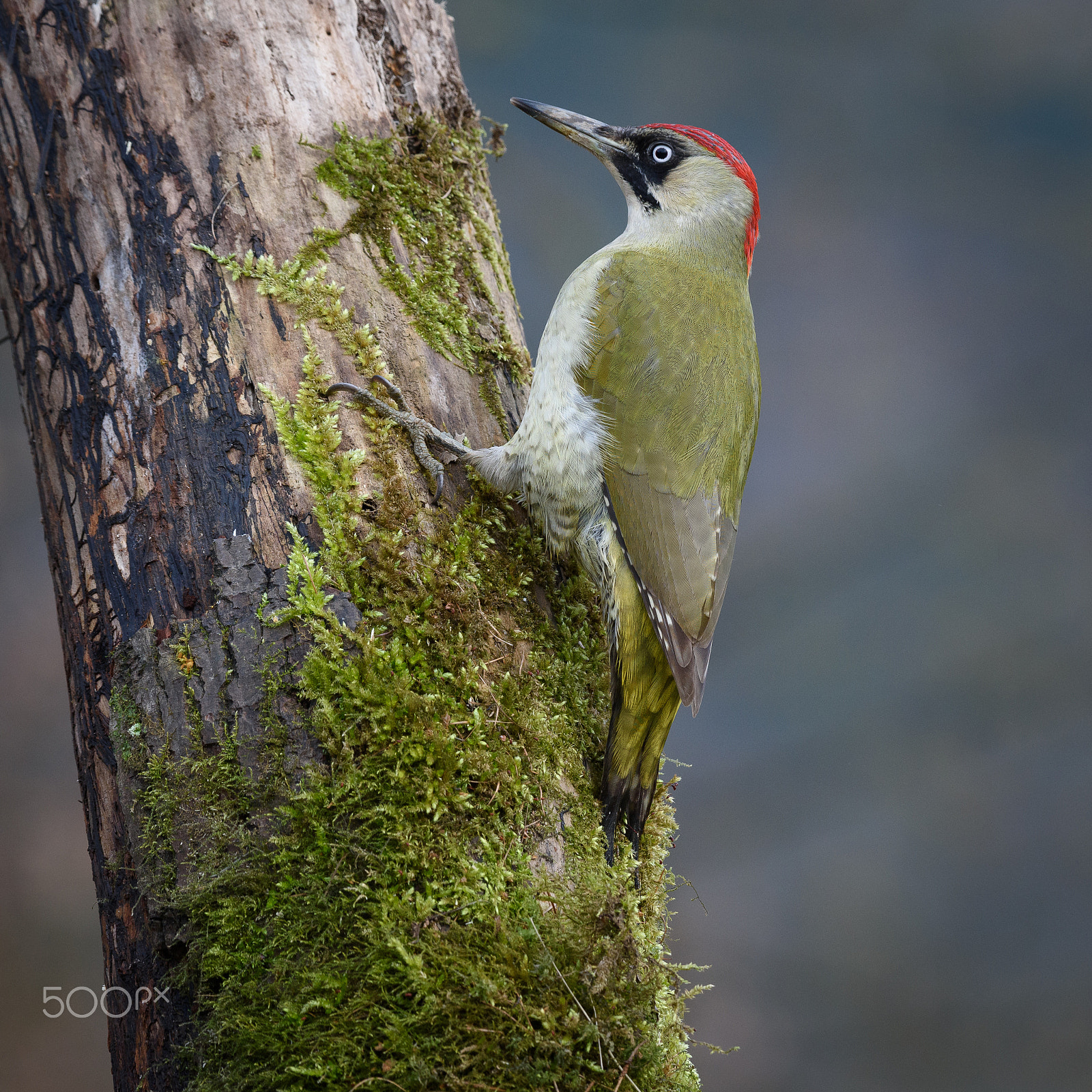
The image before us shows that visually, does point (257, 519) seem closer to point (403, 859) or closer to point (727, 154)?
point (403, 859)

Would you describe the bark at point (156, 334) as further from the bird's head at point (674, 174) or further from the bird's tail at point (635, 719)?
the bird's head at point (674, 174)

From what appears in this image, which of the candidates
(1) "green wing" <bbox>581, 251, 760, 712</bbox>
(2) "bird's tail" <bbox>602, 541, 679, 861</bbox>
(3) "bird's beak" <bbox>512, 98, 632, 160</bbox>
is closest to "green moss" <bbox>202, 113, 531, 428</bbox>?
(1) "green wing" <bbox>581, 251, 760, 712</bbox>

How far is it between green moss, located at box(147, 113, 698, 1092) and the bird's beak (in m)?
1.54

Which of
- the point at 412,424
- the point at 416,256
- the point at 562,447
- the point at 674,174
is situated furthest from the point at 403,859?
the point at 674,174

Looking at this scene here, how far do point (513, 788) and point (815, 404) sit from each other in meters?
5.18

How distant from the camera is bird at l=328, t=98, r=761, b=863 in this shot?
2.05 meters

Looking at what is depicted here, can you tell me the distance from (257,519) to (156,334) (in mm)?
526

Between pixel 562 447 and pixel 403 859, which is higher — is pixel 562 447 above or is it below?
above

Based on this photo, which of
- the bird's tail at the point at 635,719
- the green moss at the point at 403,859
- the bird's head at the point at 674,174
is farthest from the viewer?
the bird's head at the point at 674,174

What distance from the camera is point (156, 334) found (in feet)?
6.61

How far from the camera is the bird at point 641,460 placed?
2047mm

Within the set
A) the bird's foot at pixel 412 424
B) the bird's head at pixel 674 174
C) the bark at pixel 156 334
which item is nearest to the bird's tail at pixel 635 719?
the bird's foot at pixel 412 424

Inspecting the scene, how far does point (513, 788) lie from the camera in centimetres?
173

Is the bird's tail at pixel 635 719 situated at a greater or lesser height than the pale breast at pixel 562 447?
lesser
